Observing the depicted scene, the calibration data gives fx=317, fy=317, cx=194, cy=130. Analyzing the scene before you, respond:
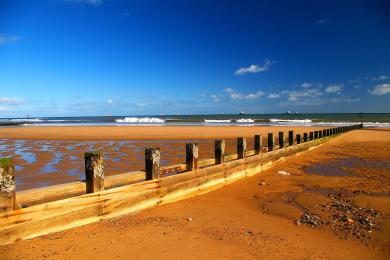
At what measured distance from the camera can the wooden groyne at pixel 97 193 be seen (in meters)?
3.53

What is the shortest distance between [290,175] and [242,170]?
1.67 meters

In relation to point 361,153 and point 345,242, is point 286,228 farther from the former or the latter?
point 361,153

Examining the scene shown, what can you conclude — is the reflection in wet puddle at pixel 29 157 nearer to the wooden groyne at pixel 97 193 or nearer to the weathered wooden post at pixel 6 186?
the wooden groyne at pixel 97 193

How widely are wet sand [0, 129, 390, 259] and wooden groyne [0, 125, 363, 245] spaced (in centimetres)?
14

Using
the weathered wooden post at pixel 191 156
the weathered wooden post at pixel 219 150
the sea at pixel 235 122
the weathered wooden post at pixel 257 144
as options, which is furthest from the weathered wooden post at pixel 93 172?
the sea at pixel 235 122

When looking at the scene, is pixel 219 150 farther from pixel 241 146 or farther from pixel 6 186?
pixel 6 186

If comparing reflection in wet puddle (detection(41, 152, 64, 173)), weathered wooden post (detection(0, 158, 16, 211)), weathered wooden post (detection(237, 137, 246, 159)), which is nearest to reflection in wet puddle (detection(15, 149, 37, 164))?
reflection in wet puddle (detection(41, 152, 64, 173))

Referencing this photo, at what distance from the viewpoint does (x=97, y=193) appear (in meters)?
4.40

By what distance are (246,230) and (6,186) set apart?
10.4 ft

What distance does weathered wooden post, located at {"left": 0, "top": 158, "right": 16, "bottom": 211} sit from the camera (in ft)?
11.2

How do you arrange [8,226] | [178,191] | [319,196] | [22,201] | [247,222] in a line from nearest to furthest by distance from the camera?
[8,226] < [22,201] < [247,222] < [178,191] < [319,196]

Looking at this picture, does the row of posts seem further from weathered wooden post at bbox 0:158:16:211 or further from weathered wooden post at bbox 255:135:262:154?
weathered wooden post at bbox 255:135:262:154

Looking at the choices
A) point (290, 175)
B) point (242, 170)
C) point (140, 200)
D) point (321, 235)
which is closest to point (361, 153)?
point (290, 175)

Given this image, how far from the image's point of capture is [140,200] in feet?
16.7
